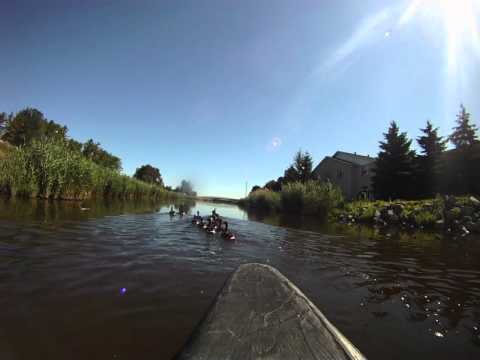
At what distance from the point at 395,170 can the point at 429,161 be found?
11.8 ft

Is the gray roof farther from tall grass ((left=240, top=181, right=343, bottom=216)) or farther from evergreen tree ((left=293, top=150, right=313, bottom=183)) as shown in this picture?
tall grass ((left=240, top=181, right=343, bottom=216))

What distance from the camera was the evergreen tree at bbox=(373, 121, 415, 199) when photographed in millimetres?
26038

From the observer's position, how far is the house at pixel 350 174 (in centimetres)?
3300

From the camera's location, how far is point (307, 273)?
4.04 m

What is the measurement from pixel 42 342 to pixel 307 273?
3.49 m

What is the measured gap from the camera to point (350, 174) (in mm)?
34719

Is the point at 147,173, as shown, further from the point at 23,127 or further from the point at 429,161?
the point at 429,161

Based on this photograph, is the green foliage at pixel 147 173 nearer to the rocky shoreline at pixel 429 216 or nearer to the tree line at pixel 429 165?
the tree line at pixel 429 165

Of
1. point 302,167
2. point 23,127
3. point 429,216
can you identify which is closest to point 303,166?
point 302,167

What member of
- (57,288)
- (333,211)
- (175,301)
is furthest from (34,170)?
(333,211)

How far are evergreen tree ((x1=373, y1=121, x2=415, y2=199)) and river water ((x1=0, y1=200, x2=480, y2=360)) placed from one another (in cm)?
2335

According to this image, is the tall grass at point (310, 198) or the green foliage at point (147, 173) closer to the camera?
the tall grass at point (310, 198)

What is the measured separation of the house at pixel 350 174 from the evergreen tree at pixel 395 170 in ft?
11.7

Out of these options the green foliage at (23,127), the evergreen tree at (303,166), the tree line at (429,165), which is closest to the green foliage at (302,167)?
the evergreen tree at (303,166)
